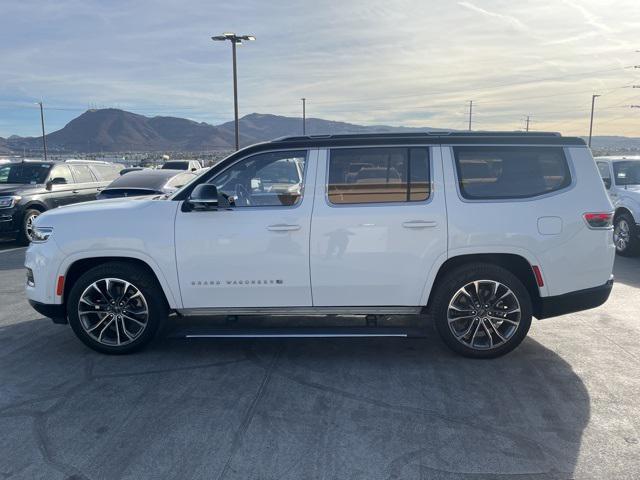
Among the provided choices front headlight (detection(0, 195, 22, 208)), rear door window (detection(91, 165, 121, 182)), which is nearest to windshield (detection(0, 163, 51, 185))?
front headlight (detection(0, 195, 22, 208))

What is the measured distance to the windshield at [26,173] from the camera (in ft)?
38.9

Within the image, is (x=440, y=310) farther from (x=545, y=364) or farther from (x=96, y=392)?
(x=96, y=392)

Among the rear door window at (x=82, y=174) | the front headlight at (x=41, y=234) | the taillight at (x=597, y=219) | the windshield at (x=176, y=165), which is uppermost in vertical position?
the windshield at (x=176, y=165)

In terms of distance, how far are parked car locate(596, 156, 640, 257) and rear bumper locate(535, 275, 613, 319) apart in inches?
200

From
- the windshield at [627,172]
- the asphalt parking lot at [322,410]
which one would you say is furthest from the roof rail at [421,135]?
the windshield at [627,172]

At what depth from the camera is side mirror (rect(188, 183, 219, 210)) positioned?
4.42 meters

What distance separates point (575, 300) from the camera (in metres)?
4.59

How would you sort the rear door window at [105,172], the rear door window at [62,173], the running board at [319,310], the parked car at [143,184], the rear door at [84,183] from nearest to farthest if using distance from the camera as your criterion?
1. the running board at [319,310]
2. the parked car at [143,184]
3. the rear door window at [62,173]
4. the rear door at [84,183]
5. the rear door window at [105,172]

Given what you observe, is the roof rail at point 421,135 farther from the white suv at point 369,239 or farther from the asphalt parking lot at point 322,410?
the asphalt parking lot at point 322,410

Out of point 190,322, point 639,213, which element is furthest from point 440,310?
point 639,213

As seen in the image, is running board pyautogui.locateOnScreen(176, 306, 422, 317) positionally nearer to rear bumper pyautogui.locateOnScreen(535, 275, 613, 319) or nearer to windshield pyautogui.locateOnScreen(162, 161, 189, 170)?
rear bumper pyautogui.locateOnScreen(535, 275, 613, 319)

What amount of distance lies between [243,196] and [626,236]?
7.97 meters

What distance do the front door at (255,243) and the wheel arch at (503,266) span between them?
3.79 feet

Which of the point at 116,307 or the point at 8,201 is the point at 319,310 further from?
the point at 8,201
